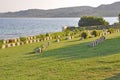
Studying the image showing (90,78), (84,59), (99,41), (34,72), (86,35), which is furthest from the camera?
(86,35)

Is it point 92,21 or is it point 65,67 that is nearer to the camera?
point 65,67

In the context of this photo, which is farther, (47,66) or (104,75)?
(47,66)

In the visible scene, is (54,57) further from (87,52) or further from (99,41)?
(99,41)

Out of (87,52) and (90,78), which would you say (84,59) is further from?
(90,78)

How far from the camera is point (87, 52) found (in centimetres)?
1884

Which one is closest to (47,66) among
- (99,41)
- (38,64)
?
(38,64)

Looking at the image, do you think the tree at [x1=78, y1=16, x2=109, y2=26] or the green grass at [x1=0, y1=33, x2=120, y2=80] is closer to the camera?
the green grass at [x1=0, y1=33, x2=120, y2=80]

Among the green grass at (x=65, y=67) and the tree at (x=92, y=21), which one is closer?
the green grass at (x=65, y=67)

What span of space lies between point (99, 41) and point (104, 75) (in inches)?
483

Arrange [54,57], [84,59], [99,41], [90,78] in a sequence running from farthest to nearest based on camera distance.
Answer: [99,41] < [54,57] < [84,59] < [90,78]

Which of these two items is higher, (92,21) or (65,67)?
(65,67)

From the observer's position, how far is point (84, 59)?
53.0 ft

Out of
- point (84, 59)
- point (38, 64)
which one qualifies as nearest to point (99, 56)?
point (84, 59)

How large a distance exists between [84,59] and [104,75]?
12.2ft
